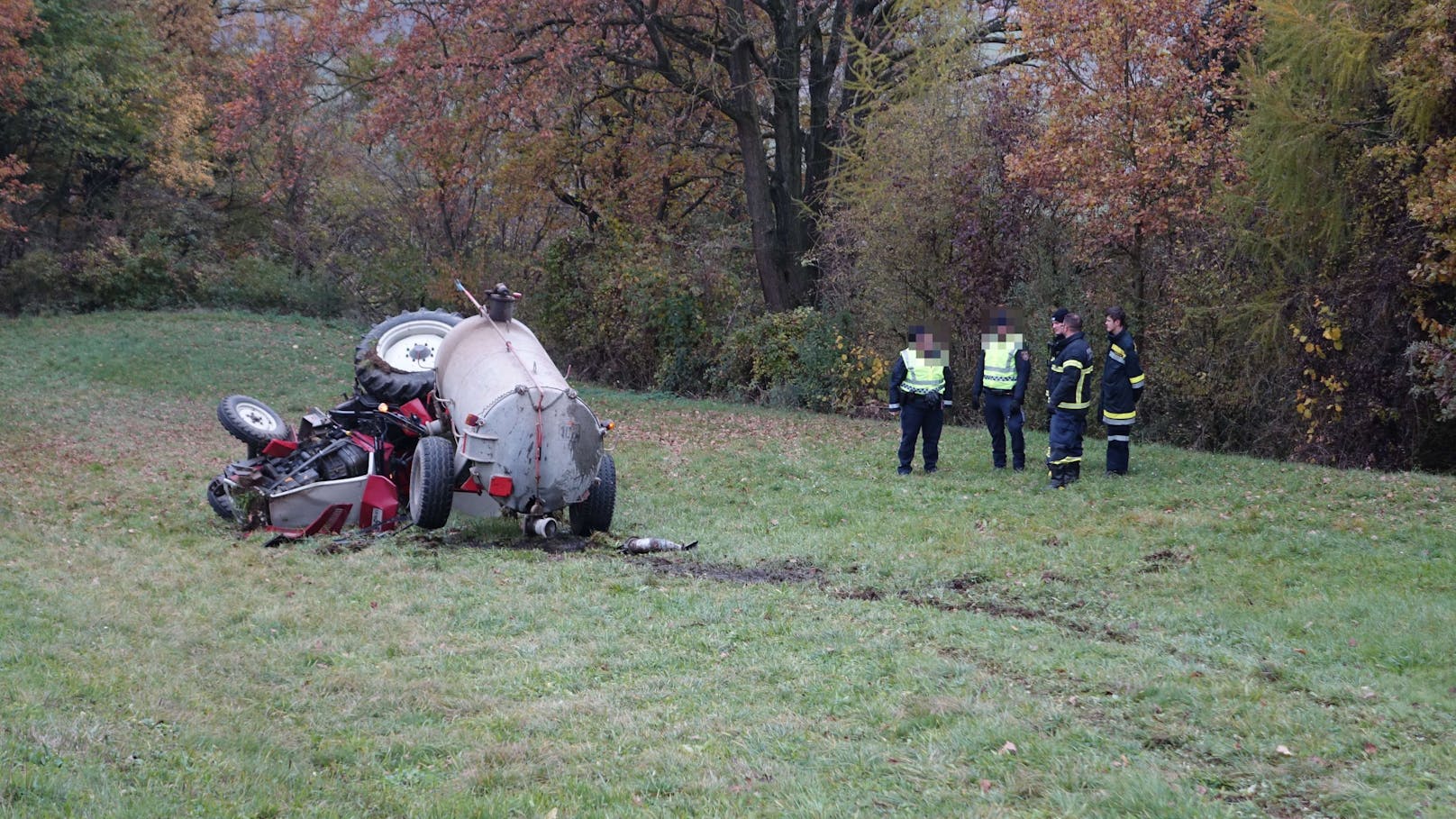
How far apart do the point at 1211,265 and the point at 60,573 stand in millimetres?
16154

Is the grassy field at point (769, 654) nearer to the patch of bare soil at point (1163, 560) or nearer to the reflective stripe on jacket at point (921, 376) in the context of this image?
the patch of bare soil at point (1163, 560)

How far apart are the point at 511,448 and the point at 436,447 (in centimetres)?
89

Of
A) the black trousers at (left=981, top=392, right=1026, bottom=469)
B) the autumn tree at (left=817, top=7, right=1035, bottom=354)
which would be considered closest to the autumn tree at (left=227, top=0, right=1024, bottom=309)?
the autumn tree at (left=817, top=7, right=1035, bottom=354)

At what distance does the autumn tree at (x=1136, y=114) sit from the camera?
17.6 metres

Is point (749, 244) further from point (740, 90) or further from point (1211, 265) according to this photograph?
point (1211, 265)

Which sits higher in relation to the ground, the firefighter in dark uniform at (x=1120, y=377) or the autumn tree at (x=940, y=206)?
the autumn tree at (x=940, y=206)

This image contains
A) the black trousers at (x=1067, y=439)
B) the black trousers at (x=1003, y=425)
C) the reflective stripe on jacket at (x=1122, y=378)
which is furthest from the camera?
the black trousers at (x=1003, y=425)

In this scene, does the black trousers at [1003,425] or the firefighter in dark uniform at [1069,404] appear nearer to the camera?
the firefighter in dark uniform at [1069,404]

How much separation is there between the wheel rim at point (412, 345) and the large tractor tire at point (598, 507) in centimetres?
255

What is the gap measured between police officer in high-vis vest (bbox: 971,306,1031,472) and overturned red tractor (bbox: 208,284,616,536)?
17.2ft

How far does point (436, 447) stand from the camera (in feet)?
37.3

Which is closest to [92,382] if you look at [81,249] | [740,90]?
[81,249]

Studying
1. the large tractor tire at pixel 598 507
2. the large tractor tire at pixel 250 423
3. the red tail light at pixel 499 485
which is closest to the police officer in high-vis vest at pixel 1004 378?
the large tractor tire at pixel 598 507

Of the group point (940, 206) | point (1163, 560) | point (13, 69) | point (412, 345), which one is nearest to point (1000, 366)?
point (1163, 560)
